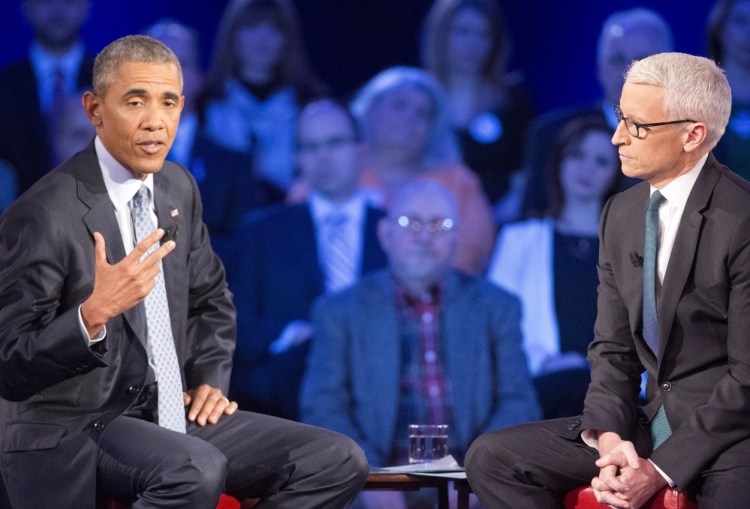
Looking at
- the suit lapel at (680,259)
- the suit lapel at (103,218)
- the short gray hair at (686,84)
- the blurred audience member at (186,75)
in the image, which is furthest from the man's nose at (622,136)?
the blurred audience member at (186,75)

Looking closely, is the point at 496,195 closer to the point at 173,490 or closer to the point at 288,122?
the point at 288,122

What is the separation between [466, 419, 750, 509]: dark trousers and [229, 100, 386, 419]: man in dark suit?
2.44 m

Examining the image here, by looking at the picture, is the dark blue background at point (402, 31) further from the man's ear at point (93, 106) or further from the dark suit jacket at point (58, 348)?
the dark suit jacket at point (58, 348)

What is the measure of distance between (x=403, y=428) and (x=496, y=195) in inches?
50.8

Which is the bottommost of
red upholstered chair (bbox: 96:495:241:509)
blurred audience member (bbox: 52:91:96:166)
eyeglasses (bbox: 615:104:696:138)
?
red upholstered chair (bbox: 96:495:241:509)

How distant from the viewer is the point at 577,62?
5.42m

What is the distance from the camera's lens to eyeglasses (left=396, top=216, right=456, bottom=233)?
5309 millimetres

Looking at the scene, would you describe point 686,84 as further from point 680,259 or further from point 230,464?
point 230,464

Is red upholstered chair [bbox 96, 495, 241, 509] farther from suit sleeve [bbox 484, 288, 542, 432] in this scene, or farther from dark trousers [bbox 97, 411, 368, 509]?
suit sleeve [bbox 484, 288, 542, 432]

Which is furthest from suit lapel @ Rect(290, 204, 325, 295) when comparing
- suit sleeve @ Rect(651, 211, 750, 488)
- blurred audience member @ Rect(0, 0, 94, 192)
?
suit sleeve @ Rect(651, 211, 750, 488)

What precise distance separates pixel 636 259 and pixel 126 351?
1.41m

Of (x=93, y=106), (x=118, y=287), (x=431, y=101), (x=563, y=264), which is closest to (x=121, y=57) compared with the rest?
(x=93, y=106)

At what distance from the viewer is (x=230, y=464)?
9.43ft

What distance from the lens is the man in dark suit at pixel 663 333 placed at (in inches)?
103
